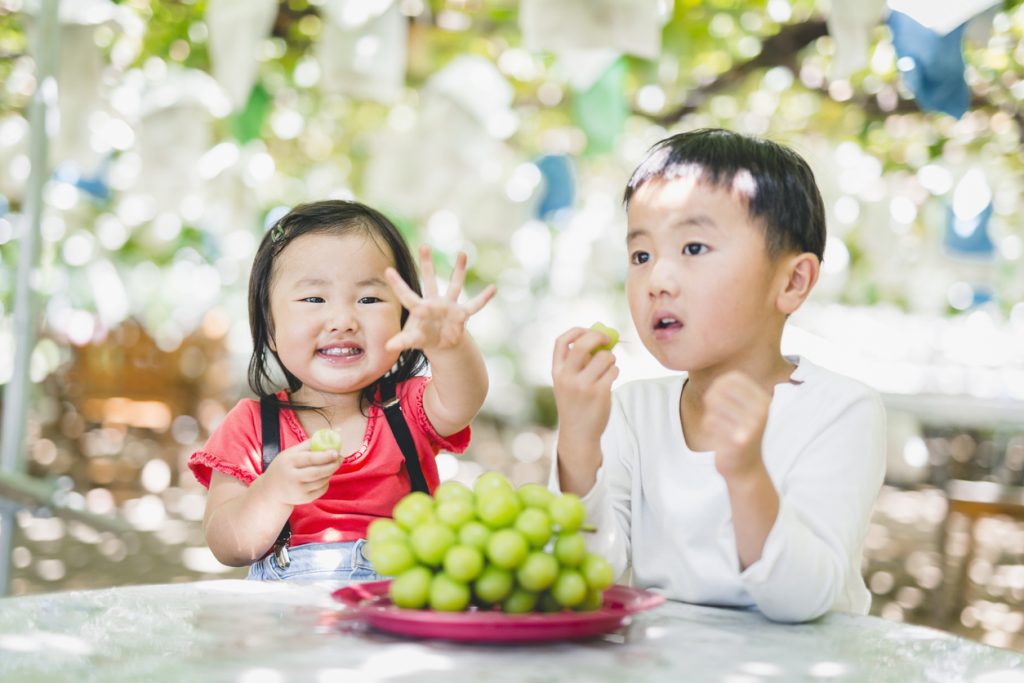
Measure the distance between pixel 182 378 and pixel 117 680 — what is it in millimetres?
10516

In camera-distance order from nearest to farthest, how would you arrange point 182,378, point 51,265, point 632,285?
1. point 632,285
2. point 51,265
3. point 182,378

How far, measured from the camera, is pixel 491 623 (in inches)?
43.0

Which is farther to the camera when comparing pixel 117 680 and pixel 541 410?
pixel 541 410

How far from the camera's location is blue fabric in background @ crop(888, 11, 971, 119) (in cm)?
373

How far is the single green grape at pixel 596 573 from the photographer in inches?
46.0

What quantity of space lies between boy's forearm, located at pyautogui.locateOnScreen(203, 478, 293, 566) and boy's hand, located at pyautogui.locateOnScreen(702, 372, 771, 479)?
2.17ft

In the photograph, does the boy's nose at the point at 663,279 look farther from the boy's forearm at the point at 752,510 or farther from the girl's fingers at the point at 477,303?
the boy's forearm at the point at 752,510

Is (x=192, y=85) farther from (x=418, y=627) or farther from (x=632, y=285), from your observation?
(x=418, y=627)

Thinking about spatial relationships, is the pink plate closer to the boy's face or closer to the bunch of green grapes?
the bunch of green grapes

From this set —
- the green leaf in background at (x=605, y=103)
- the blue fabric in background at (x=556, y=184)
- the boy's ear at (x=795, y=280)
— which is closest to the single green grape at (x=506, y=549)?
the boy's ear at (x=795, y=280)

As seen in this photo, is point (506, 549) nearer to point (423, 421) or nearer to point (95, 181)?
point (423, 421)

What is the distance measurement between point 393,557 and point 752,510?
418mm

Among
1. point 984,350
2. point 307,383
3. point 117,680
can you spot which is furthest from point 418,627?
point 984,350

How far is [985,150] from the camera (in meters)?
7.30
